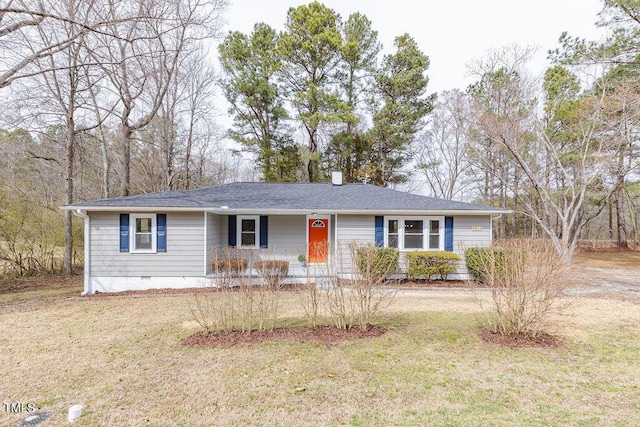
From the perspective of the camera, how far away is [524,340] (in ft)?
15.6

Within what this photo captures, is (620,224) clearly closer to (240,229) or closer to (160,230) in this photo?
(240,229)

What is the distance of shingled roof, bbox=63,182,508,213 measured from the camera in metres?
9.02

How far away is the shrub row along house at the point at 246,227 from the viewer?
354 inches

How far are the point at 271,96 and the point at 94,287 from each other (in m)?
14.1

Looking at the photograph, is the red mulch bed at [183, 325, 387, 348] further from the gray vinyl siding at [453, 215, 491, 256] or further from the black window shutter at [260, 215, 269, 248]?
the gray vinyl siding at [453, 215, 491, 256]

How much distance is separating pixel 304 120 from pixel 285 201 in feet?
30.1

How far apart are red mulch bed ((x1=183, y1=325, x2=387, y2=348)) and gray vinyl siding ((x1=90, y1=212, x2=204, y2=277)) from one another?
4689mm

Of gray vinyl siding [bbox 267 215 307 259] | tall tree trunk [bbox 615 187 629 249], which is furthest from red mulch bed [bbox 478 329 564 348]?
tall tree trunk [bbox 615 187 629 249]

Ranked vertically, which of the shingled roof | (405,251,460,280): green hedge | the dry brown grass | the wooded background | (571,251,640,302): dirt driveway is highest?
the wooded background

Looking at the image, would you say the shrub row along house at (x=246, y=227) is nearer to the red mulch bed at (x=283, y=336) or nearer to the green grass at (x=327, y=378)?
the red mulch bed at (x=283, y=336)

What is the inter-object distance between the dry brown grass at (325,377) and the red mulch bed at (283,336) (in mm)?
163

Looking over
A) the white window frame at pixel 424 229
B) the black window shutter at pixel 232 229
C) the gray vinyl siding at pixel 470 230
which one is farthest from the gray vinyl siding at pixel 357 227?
the black window shutter at pixel 232 229

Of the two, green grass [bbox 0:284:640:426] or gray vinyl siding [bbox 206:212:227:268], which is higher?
gray vinyl siding [bbox 206:212:227:268]

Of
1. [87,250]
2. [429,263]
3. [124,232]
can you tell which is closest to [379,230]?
[429,263]
